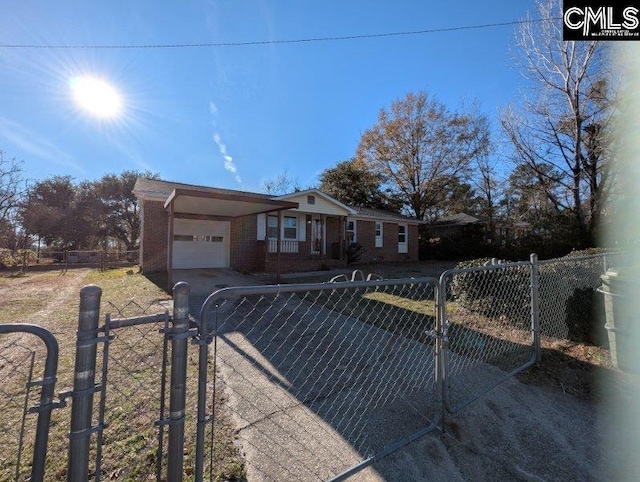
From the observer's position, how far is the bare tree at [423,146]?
25641 millimetres

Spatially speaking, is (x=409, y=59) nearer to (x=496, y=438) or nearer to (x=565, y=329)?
(x=565, y=329)

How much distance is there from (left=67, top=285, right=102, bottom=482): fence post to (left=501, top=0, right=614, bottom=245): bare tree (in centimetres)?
1858

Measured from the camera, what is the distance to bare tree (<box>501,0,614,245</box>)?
1430cm

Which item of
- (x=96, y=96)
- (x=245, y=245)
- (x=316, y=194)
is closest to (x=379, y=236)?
(x=316, y=194)

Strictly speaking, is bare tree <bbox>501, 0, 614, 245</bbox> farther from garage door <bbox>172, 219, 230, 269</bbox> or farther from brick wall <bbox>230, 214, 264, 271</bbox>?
garage door <bbox>172, 219, 230, 269</bbox>

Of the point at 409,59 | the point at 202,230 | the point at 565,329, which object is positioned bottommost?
the point at 565,329

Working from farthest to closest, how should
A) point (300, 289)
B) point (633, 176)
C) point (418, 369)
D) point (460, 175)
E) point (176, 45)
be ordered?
point (460, 175), point (633, 176), point (176, 45), point (418, 369), point (300, 289)

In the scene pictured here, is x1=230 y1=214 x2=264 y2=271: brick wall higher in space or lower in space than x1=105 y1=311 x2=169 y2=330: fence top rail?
higher

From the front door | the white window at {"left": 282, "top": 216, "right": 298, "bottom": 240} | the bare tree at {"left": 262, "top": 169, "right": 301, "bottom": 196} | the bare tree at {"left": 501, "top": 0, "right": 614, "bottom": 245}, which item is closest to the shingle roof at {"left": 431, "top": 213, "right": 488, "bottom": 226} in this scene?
the bare tree at {"left": 501, "top": 0, "right": 614, "bottom": 245}

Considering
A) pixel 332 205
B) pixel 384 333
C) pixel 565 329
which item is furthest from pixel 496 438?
pixel 332 205

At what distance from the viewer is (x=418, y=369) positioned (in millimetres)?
3822

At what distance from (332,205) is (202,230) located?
251 inches

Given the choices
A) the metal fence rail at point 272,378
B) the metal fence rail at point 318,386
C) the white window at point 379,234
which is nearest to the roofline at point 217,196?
the metal fence rail at point 272,378

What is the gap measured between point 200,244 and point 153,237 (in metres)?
1.72
